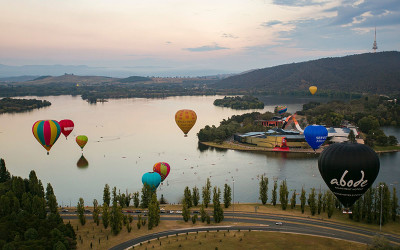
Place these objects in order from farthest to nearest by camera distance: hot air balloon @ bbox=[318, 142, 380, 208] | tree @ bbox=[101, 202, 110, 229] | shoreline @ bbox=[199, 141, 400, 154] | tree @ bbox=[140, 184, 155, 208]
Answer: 1. shoreline @ bbox=[199, 141, 400, 154]
2. tree @ bbox=[140, 184, 155, 208]
3. tree @ bbox=[101, 202, 110, 229]
4. hot air balloon @ bbox=[318, 142, 380, 208]

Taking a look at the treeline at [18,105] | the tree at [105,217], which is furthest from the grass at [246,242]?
the treeline at [18,105]

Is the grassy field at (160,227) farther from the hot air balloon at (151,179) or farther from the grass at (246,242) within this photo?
the hot air balloon at (151,179)

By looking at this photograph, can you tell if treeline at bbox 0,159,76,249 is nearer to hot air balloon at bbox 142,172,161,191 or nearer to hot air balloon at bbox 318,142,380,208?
hot air balloon at bbox 142,172,161,191

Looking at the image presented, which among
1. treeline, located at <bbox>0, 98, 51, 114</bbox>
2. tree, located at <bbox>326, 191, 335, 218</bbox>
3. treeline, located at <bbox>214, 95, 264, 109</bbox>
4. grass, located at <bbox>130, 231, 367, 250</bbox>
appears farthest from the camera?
treeline, located at <bbox>214, 95, 264, 109</bbox>

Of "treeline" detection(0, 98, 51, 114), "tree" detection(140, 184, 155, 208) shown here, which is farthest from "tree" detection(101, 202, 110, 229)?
"treeline" detection(0, 98, 51, 114)

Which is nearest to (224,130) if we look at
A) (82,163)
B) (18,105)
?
(82,163)

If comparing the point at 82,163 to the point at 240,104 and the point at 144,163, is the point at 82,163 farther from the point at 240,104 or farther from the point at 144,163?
the point at 240,104

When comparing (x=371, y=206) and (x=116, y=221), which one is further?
(x=371, y=206)

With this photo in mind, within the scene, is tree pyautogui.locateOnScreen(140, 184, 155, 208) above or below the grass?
above
